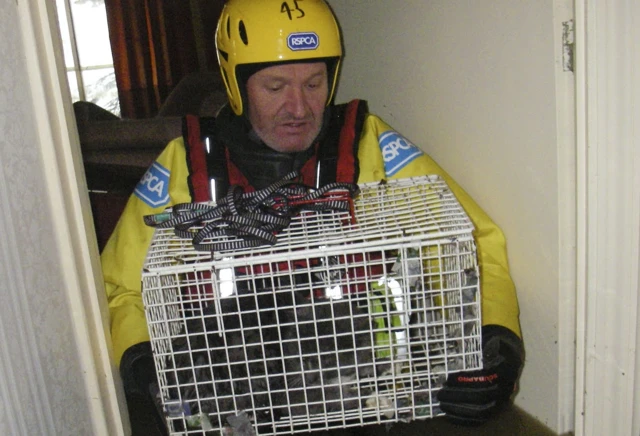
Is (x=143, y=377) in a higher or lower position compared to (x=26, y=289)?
lower

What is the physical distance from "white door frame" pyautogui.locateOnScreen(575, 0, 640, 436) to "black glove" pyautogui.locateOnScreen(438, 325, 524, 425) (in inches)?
4.6

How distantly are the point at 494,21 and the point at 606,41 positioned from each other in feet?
1.05

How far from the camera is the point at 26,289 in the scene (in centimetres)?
85

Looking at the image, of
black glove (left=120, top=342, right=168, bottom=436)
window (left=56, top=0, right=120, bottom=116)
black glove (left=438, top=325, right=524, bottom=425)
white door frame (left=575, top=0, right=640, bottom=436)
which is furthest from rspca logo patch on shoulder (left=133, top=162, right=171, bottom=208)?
window (left=56, top=0, right=120, bottom=116)

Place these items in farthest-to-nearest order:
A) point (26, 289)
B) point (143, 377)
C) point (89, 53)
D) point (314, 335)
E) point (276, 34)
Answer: point (89, 53) < point (276, 34) < point (143, 377) < point (314, 335) < point (26, 289)

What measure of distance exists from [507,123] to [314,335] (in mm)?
524

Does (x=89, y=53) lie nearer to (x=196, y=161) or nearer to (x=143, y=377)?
(x=196, y=161)

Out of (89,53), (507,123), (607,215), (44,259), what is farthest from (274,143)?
(89,53)

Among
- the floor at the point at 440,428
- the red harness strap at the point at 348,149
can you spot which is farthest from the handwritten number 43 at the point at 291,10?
the floor at the point at 440,428

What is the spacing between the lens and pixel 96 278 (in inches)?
43.0

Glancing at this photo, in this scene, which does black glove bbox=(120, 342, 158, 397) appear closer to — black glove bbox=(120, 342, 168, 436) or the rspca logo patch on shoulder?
black glove bbox=(120, 342, 168, 436)

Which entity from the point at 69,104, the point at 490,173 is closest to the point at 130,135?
the point at 69,104

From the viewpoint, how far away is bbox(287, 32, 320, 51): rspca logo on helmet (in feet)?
4.28

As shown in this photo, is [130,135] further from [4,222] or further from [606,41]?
[606,41]
